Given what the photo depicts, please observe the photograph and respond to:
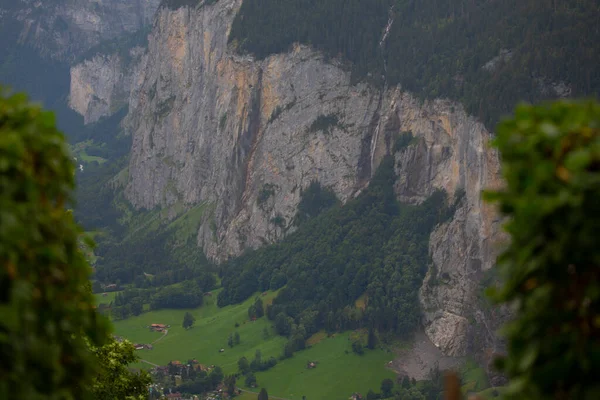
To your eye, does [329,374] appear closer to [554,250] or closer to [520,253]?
[520,253]

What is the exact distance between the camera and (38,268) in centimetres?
1314

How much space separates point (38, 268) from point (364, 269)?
171 m

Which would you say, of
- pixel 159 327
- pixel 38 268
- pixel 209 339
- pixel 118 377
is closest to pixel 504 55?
pixel 209 339

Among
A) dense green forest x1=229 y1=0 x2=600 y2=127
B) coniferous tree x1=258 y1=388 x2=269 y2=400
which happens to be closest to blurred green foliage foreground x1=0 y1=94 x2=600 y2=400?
coniferous tree x1=258 y1=388 x2=269 y2=400

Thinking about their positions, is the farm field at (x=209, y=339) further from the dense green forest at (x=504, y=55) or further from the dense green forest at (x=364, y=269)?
Result: the dense green forest at (x=504, y=55)

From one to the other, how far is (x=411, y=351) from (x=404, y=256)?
22.7 metres

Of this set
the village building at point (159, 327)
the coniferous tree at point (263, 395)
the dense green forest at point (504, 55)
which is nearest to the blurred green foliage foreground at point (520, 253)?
the coniferous tree at point (263, 395)

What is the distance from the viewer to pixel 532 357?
1262 centimetres

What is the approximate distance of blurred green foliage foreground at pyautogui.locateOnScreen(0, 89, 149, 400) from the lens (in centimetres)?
1223

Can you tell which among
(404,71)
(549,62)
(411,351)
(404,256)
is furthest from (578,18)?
(411,351)

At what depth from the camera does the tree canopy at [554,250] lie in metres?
12.1

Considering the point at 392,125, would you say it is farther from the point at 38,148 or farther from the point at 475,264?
the point at 38,148

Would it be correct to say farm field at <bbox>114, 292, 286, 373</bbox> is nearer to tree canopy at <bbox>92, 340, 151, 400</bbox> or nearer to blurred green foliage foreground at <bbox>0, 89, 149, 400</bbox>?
tree canopy at <bbox>92, 340, 151, 400</bbox>

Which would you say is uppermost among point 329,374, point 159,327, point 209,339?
point 159,327
